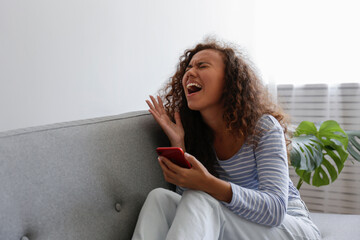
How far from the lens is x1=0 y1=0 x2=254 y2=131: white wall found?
3.64 ft

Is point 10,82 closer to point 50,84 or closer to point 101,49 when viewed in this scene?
point 50,84

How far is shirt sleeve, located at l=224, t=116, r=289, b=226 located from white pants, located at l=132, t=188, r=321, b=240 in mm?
30

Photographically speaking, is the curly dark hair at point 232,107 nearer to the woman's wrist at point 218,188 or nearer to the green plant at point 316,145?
the woman's wrist at point 218,188

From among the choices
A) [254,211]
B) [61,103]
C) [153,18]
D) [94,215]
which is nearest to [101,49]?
[61,103]

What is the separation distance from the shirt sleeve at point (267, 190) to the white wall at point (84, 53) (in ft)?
2.18

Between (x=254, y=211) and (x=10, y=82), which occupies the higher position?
(x=10, y=82)

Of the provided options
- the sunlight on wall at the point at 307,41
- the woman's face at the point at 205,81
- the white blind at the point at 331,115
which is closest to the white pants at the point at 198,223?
the woman's face at the point at 205,81

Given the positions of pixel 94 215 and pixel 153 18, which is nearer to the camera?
pixel 94 215

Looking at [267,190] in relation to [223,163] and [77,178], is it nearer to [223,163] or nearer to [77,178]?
[223,163]

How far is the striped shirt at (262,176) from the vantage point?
100 centimetres

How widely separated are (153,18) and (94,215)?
1093 mm

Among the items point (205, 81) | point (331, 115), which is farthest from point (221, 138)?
point (331, 115)

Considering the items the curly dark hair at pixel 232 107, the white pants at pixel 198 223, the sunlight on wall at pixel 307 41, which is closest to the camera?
the white pants at pixel 198 223

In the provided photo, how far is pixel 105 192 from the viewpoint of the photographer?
3.31 ft
